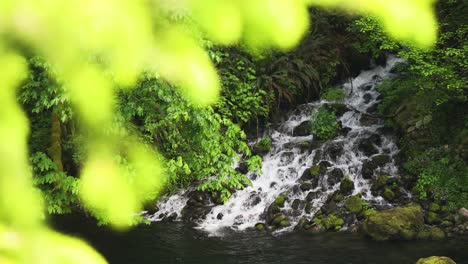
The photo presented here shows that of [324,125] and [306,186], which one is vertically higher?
[324,125]

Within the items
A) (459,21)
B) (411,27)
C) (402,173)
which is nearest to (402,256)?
(402,173)

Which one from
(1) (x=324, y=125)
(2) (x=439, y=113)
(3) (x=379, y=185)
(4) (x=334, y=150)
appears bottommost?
(3) (x=379, y=185)

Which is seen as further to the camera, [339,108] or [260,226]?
[339,108]

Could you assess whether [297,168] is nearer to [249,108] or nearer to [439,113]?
[249,108]

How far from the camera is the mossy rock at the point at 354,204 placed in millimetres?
11633

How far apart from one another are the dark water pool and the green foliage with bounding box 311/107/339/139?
529 centimetres

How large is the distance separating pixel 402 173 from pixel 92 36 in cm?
1336

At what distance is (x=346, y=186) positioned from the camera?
12.7 m

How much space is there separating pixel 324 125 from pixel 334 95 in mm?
2245

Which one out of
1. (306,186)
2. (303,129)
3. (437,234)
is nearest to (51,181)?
(437,234)

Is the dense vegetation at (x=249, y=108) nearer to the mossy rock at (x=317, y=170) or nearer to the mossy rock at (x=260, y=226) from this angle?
the mossy rock at (x=260, y=226)

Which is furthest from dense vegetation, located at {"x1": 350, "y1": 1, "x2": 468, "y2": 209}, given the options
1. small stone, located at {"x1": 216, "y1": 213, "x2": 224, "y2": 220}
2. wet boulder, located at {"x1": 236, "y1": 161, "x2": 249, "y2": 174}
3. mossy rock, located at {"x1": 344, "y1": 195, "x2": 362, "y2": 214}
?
small stone, located at {"x1": 216, "y1": 213, "x2": 224, "y2": 220}

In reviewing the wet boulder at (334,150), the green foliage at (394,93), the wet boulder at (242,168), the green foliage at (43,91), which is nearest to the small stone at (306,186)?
the wet boulder at (334,150)

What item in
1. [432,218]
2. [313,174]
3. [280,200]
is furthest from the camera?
[313,174]
